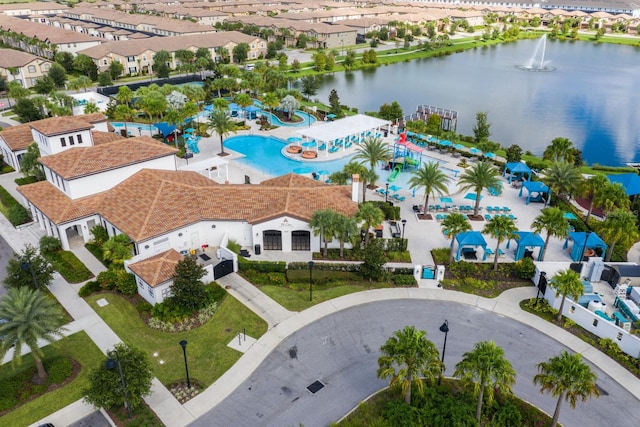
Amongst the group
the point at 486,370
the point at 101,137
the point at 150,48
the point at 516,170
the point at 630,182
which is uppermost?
the point at 150,48

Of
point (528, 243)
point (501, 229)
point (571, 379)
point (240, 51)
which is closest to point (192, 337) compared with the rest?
point (571, 379)

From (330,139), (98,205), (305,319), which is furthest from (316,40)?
(305,319)

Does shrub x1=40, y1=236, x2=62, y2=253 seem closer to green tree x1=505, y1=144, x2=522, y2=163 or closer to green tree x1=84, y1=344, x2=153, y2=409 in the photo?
green tree x1=84, y1=344, x2=153, y2=409

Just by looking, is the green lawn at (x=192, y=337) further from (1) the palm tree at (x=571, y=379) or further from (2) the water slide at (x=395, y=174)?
(2) the water slide at (x=395, y=174)

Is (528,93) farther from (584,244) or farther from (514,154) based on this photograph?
(584,244)

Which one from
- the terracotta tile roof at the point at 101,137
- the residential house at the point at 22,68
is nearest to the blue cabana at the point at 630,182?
the terracotta tile roof at the point at 101,137

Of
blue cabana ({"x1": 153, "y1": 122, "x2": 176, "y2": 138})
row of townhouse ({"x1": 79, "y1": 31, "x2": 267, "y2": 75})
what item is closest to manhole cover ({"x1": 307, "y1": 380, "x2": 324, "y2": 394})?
blue cabana ({"x1": 153, "y1": 122, "x2": 176, "y2": 138})
